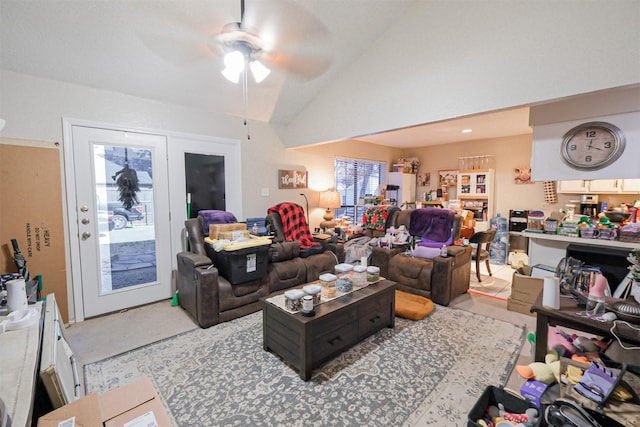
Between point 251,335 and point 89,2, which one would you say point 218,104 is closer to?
point 89,2

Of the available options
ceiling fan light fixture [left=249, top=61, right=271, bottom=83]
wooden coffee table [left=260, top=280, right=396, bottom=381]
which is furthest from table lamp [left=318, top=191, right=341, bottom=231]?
ceiling fan light fixture [left=249, top=61, right=271, bottom=83]

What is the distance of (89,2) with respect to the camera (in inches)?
81.2

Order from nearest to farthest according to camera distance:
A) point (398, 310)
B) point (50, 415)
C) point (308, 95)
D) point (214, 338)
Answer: point (50, 415) < point (214, 338) < point (398, 310) < point (308, 95)

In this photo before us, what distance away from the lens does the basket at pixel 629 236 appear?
243 centimetres

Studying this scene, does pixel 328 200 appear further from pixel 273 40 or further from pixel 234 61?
pixel 234 61

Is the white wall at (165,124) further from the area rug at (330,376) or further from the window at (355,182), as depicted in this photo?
the area rug at (330,376)

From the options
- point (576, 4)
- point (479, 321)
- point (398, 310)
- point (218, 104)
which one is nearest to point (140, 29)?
point (218, 104)

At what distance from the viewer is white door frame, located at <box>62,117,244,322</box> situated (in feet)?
9.01

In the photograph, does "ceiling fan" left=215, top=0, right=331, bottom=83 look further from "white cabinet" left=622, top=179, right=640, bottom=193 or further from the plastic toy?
"white cabinet" left=622, top=179, right=640, bottom=193

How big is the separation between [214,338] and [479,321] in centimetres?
256

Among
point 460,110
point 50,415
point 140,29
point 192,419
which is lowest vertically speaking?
point 192,419

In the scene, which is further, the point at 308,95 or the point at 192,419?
the point at 308,95

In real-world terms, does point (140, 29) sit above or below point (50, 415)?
above

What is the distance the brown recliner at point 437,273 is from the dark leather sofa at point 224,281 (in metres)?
1.00
